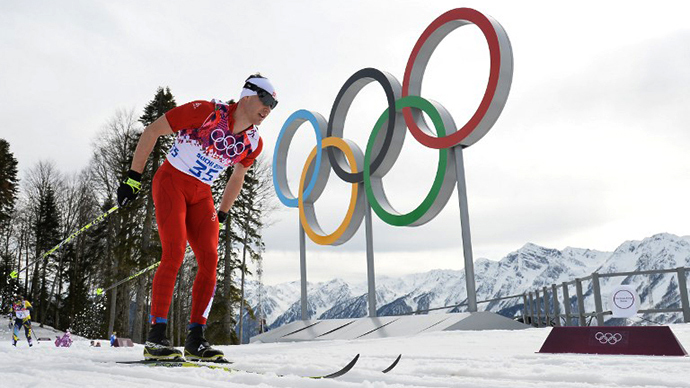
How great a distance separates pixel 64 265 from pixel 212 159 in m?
35.6

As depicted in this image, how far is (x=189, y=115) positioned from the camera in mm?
3670

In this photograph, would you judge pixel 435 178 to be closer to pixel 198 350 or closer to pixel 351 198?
pixel 351 198

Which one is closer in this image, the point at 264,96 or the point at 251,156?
the point at 264,96

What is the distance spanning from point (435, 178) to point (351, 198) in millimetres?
2609

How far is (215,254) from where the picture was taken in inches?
154

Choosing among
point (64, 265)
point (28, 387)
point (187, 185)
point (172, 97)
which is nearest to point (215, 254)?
point (187, 185)

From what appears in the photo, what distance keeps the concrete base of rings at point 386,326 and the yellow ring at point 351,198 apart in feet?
5.94

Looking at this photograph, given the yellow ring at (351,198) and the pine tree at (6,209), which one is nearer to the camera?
the yellow ring at (351,198)

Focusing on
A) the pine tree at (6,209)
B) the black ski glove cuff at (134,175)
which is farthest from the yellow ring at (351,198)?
the pine tree at (6,209)

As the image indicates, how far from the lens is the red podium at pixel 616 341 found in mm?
3629

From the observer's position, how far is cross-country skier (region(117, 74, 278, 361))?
358 centimetres

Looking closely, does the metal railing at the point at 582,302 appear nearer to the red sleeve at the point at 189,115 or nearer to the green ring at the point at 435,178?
the green ring at the point at 435,178

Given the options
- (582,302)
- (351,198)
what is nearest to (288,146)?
(351,198)

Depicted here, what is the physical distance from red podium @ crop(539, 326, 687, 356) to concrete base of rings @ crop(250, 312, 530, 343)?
11.0ft
